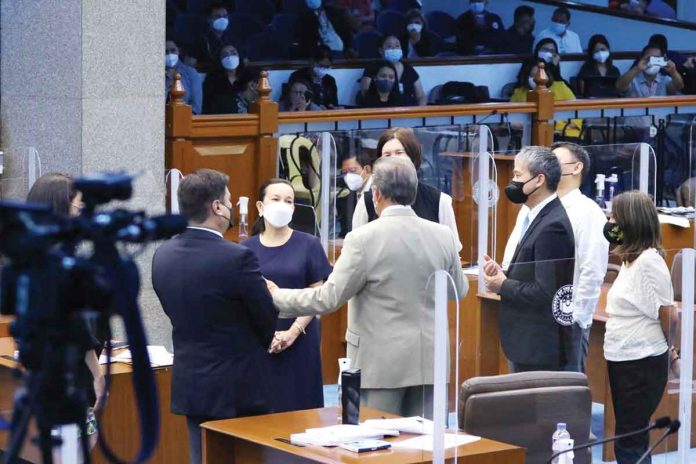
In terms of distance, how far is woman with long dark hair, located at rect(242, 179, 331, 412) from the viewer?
4.83 metres

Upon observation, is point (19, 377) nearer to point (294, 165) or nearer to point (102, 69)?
point (102, 69)

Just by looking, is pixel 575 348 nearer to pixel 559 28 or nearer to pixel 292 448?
pixel 292 448

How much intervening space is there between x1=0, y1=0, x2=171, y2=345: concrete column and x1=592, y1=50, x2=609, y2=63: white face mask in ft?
19.2

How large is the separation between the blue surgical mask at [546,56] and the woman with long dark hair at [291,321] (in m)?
6.49

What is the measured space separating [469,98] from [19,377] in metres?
8.73

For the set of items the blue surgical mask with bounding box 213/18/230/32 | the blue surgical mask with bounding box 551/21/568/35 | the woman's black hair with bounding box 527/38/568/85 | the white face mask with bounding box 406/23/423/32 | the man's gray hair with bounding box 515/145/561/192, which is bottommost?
the man's gray hair with bounding box 515/145/561/192

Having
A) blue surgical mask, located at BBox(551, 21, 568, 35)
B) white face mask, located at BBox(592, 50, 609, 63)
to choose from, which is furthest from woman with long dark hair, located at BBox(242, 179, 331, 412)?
blue surgical mask, located at BBox(551, 21, 568, 35)

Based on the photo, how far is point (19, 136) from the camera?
6656 millimetres

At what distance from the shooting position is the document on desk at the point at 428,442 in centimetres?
384

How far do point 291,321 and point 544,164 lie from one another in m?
1.08

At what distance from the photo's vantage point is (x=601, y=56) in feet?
37.6

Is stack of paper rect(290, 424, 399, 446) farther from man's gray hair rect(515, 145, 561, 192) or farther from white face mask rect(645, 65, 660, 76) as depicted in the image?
white face mask rect(645, 65, 660, 76)

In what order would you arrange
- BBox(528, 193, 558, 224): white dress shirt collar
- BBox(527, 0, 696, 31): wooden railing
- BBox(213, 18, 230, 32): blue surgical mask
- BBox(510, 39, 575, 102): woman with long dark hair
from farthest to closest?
1. BBox(527, 0, 696, 31): wooden railing
2. BBox(510, 39, 575, 102): woman with long dark hair
3. BBox(213, 18, 230, 32): blue surgical mask
4. BBox(528, 193, 558, 224): white dress shirt collar

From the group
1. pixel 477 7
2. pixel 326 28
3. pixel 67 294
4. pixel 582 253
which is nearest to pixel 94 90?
pixel 582 253
